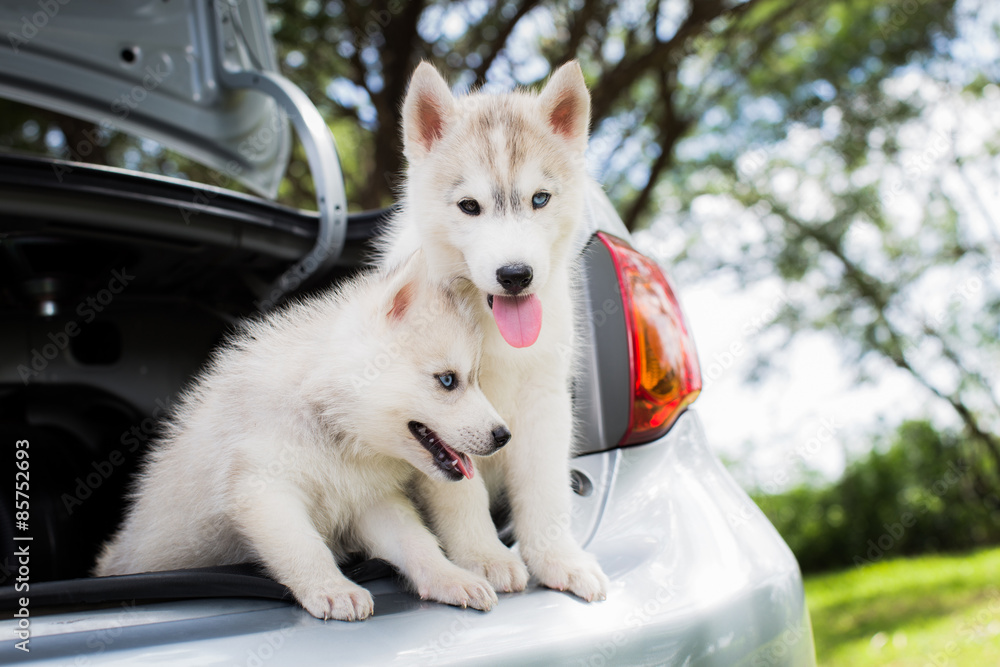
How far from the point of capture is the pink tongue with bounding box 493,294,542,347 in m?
1.79

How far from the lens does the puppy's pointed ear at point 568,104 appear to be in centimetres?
213

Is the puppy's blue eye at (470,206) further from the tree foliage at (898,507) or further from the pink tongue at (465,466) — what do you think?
the tree foliage at (898,507)

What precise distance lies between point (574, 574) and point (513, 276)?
67 centimetres

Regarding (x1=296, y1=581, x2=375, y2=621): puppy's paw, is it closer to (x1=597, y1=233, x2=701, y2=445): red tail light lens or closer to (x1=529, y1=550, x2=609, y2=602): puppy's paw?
(x1=529, y1=550, x2=609, y2=602): puppy's paw

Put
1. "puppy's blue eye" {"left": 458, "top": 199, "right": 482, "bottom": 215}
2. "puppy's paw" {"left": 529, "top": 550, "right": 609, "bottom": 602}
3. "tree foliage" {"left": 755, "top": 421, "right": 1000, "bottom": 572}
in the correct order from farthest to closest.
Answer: "tree foliage" {"left": 755, "top": 421, "right": 1000, "bottom": 572}, "puppy's blue eye" {"left": 458, "top": 199, "right": 482, "bottom": 215}, "puppy's paw" {"left": 529, "top": 550, "right": 609, "bottom": 602}

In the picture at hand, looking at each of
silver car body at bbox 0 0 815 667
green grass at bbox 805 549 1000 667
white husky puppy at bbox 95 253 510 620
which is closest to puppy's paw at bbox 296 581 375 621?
silver car body at bbox 0 0 815 667

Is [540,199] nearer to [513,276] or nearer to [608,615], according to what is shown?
[513,276]

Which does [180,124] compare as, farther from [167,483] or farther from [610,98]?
[610,98]

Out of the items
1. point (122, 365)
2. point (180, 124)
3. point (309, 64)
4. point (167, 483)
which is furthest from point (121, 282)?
point (309, 64)

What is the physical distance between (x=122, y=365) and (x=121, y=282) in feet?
1.09

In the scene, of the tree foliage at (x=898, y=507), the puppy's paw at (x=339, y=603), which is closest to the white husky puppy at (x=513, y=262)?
the puppy's paw at (x=339, y=603)

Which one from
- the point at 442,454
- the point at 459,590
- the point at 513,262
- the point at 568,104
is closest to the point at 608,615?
the point at 459,590

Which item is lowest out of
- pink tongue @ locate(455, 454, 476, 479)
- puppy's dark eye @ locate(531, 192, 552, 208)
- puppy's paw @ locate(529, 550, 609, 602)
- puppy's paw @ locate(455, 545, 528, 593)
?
puppy's paw @ locate(455, 545, 528, 593)

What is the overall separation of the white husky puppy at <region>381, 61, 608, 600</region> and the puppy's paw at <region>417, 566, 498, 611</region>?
13 cm
